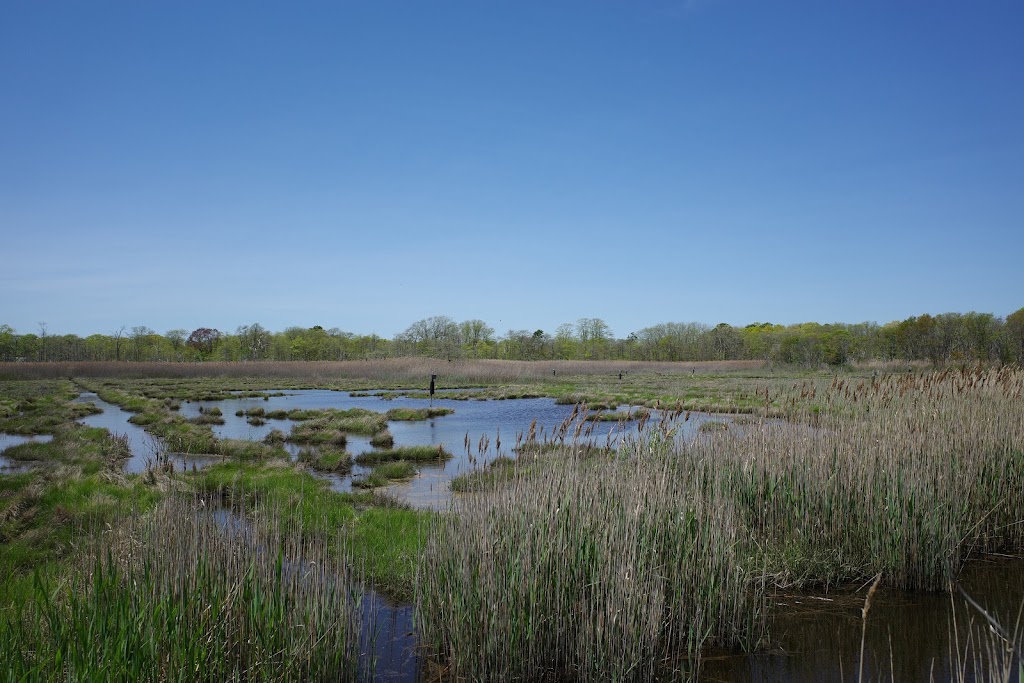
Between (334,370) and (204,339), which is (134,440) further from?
(204,339)

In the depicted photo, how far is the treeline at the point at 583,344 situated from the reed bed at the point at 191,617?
3957 cm

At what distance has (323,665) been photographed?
446 centimetres

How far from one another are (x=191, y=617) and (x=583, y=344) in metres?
115

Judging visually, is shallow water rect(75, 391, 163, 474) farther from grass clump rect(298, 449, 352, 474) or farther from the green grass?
grass clump rect(298, 449, 352, 474)

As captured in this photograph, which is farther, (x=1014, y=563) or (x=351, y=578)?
(x=1014, y=563)

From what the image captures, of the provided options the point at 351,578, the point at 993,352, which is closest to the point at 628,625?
the point at 351,578

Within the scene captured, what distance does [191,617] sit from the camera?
4102 mm

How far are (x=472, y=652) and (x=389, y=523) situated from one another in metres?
4.84

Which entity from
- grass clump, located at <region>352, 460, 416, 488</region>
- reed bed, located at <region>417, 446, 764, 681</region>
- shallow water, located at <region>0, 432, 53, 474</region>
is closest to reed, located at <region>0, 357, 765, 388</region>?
shallow water, located at <region>0, 432, 53, 474</region>

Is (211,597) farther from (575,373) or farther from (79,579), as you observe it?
(575,373)

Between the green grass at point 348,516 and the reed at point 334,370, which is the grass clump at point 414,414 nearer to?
the green grass at point 348,516

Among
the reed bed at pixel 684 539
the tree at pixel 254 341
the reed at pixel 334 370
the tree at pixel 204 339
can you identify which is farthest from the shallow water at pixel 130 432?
the tree at pixel 204 339

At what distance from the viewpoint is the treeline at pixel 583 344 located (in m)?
48.0

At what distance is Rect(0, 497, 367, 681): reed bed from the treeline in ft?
130
